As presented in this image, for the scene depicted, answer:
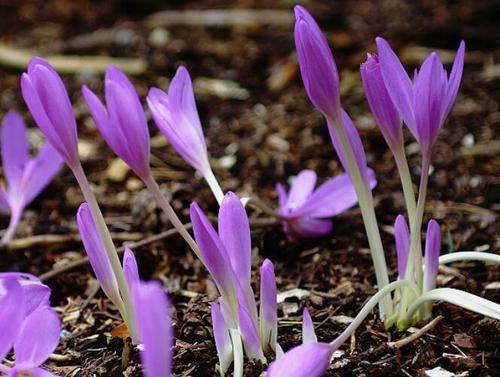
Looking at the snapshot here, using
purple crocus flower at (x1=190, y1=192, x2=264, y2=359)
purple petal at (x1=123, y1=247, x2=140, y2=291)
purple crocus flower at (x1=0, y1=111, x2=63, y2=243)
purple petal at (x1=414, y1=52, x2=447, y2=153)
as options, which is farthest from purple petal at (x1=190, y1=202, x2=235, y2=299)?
purple crocus flower at (x1=0, y1=111, x2=63, y2=243)

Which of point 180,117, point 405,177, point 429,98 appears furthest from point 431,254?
point 180,117

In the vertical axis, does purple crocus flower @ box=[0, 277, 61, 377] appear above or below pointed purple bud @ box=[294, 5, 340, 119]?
below

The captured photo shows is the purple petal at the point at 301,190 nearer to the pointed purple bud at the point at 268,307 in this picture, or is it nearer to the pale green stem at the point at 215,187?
the pale green stem at the point at 215,187

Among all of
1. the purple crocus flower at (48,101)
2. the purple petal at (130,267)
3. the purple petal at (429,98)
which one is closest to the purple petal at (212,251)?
the purple petal at (130,267)

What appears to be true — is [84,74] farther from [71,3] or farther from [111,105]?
[111,105]

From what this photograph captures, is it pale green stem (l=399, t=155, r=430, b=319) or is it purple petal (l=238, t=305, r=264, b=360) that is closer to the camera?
purple petal (l=238, t=305, r=264, b=360)

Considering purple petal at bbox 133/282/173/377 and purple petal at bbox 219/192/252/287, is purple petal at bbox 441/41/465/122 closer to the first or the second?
purple petal at bbox 219/192/252/287

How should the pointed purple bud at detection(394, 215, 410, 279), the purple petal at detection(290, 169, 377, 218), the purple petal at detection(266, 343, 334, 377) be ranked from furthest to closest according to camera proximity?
the purple petal at detection(290, 169, 377, 218) < the pointed purple bud at detection(394, 215, 410, 279) < the purple petal at detection(266, 343, 334, 377)
